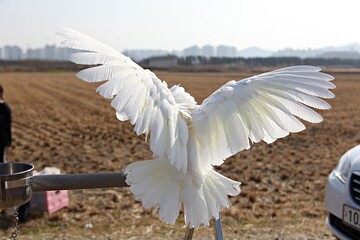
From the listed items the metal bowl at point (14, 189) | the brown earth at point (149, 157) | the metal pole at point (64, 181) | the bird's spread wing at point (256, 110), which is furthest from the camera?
the brown earth at point (149, 157)

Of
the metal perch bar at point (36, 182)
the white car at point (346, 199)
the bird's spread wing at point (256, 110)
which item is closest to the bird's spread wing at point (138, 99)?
the bird's spread wing at point (256, 110)

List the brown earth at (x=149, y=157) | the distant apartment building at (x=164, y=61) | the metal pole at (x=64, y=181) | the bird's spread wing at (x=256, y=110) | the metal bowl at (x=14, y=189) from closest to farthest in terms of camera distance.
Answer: the metal bowl at (x=14, y=189) → the metal pole at (x=64, y=181) → the bird's spread wing at (x=256, y=110) → the brown earth at (x=149, y=157) → the distant apartment building at (x=164, y=61)

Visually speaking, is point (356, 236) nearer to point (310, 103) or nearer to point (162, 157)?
point (310, 103)

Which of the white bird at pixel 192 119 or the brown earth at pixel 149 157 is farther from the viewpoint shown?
the brown earth at pixel 149 157

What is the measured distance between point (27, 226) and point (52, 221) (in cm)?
29

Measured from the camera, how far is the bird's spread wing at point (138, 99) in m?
2.06

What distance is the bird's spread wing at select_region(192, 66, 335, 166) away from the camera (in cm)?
227

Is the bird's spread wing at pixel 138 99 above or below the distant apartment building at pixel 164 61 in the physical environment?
above

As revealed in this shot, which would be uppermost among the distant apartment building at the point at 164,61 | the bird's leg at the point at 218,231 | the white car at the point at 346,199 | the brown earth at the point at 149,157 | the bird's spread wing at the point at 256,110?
the bird's spread wing at the point at 256,110

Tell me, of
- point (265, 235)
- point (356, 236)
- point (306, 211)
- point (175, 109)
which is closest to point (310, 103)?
point (175, 109)

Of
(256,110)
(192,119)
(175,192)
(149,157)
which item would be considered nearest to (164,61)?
(149,157)

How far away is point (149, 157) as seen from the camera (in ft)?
31.9

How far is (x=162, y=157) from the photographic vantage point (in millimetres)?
2146

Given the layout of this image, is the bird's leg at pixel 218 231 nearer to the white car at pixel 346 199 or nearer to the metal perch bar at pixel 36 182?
the metal perch bar at pixel 36 182
